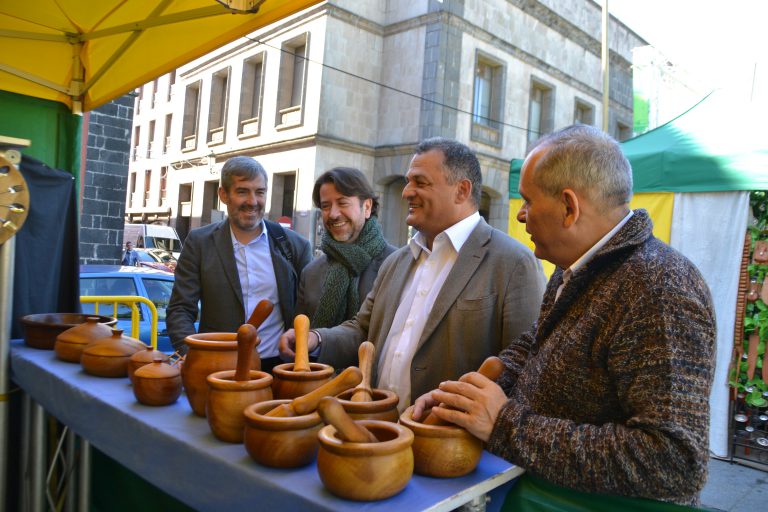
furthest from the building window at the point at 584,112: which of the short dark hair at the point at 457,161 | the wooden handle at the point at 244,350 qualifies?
the wooden handle at the point at 244,350

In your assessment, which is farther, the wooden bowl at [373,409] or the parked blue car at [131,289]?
the parked blue car at [131,289]

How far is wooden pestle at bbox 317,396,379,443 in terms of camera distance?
964 mm

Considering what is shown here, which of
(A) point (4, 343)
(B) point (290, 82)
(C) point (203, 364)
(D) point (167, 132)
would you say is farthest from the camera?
(D) point (167, 132)

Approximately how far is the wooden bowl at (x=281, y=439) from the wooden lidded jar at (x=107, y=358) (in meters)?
0.96

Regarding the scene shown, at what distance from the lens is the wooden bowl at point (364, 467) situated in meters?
0.97

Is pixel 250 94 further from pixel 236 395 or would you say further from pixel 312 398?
pixel 312 398

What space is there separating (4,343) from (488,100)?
57.3 feet

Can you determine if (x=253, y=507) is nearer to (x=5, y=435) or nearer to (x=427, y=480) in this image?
(x=427, y=480)

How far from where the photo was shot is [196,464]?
49.3 inches

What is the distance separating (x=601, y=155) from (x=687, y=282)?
0.31 meters

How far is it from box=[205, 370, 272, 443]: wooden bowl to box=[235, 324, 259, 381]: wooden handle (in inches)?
0.8

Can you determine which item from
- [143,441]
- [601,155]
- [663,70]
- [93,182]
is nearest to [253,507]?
[143,441]

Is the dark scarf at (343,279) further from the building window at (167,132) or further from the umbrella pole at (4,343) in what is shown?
the building window at (167,132)

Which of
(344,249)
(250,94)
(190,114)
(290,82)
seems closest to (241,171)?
(344,249)
